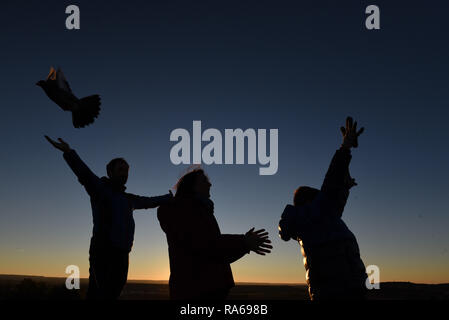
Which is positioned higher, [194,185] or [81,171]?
[81,171]

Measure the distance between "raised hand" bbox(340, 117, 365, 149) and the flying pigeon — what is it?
4516mm

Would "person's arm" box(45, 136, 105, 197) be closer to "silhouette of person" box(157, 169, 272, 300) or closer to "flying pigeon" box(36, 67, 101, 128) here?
"flying pigeon" box(36, 67, 101, 128)

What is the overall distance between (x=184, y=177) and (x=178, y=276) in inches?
40.5

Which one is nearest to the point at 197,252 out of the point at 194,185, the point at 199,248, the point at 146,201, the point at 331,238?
the point at 199,248

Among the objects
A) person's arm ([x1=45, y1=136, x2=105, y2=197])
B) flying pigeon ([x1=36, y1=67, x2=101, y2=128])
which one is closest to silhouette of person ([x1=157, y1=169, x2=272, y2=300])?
person's arm ([x1=45, y1=136, x2=105, y2=197])

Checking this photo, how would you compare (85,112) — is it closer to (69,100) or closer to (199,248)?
(69,100)

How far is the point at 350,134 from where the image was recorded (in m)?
4.00

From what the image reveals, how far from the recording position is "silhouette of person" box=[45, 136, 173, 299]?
16.6 feet

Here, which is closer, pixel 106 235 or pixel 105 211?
pixel 106 235

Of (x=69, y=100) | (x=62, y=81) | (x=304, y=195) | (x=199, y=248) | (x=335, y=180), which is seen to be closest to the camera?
(x=199, y=248)

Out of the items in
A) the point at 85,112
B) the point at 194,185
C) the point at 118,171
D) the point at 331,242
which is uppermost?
the point at 85,112

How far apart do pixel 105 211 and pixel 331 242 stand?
9.92 feet

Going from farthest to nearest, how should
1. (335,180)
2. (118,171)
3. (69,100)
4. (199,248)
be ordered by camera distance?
(69,100) → (118,171) → (335,180) → (199,248)
